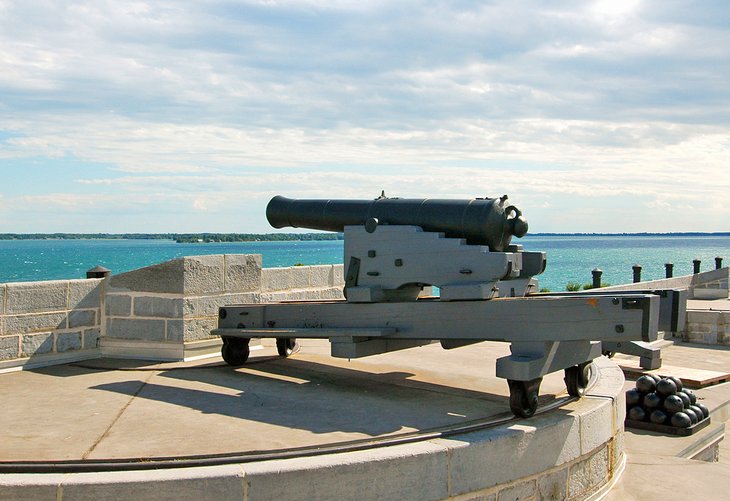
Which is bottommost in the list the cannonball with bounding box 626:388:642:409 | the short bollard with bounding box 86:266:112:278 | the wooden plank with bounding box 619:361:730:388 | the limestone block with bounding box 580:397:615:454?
the wooden plank with bounding box 619:361:730:388

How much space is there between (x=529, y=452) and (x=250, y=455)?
178 centimetres

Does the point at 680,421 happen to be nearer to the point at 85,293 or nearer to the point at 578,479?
the point at 578,479

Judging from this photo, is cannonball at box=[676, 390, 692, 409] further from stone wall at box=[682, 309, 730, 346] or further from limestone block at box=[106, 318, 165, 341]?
stone wall at box=[682, 309, 730, 346]

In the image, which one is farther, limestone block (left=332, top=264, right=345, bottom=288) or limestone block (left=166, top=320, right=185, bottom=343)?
limestone block (left=332, top=264, right=345, bottom=288)

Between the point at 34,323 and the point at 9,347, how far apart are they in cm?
31

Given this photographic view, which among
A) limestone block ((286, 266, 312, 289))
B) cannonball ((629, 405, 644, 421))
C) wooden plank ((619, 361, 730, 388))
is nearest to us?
cannonball ((629, 405, 644, 421))

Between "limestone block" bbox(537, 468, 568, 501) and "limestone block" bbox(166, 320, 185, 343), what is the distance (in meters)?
3.68

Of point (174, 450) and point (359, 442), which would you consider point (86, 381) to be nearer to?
point (174, 450)

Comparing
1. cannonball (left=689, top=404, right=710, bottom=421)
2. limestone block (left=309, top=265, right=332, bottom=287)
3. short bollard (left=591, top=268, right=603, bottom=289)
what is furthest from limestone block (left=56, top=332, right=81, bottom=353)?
short bollard (left=591, top=268, right=603, bottom=289)

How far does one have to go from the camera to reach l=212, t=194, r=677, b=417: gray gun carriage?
511cm

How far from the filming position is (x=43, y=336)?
279 inches

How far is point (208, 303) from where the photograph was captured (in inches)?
301

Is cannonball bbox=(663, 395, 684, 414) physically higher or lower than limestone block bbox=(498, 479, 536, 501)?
lower

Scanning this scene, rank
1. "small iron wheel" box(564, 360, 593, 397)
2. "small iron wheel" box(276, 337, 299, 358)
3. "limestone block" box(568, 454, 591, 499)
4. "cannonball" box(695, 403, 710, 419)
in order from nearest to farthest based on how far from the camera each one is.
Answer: "limestone block" box(568, 454, 591, 499)
"small iron wheel" box(564, 360, 593, 397)
"small iron wheel" box(276, 337, 299, 358)
"cannonball" box(695, 403, 710, 419)
